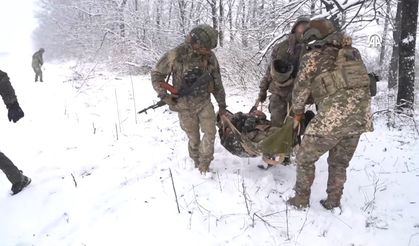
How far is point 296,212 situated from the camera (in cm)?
388

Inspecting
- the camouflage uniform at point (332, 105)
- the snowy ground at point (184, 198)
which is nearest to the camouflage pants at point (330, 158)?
the camouflage uniform at point (332, 105)

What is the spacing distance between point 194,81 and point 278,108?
1.17 meters

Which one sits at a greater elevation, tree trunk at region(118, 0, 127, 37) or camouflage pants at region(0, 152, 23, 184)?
tree trunk at region(118, 0, 127, 37)

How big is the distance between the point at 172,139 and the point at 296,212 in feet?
10.3

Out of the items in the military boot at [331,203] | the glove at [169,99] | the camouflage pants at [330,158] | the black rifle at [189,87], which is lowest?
the military boot at [331,203]

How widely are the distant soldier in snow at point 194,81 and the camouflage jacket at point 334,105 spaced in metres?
1.25

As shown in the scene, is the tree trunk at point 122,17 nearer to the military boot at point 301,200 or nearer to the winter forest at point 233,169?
the winter forest at point 233,169

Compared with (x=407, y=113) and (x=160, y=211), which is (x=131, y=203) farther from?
(x=407, y=113)

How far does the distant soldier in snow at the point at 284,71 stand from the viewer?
4441 millimetres

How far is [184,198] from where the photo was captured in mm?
4125

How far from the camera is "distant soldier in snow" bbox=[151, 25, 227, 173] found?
14.6 ft

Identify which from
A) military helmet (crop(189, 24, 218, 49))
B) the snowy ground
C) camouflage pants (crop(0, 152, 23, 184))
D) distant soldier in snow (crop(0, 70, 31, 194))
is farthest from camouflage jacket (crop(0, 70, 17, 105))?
military helmet (crop(189, 24, 218, 49))

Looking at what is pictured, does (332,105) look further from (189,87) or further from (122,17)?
(122,17)

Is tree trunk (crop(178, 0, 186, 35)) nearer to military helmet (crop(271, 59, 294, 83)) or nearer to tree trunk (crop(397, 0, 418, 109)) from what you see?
tree trunk (crop(397, 0, 418, 109))
